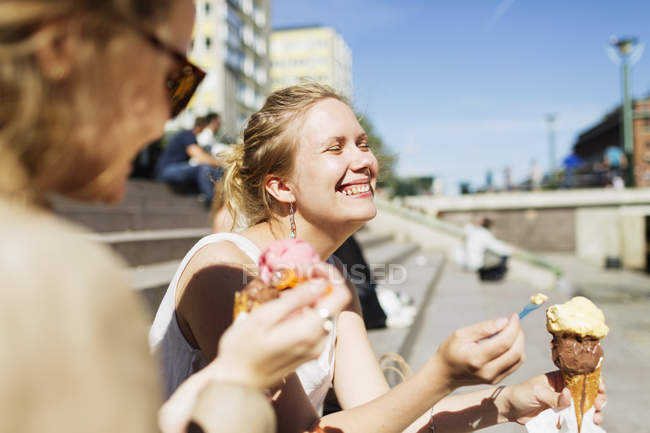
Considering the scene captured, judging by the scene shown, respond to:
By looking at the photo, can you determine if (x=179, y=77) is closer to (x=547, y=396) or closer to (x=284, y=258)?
(x=284, y=258)

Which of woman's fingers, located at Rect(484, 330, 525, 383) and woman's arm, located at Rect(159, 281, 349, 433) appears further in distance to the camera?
woman's fingers, located at Rect(484, 330, 525, 383)

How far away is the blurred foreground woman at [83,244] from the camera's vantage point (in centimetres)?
55

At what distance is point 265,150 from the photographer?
187cm

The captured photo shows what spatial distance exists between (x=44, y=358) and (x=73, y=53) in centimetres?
36

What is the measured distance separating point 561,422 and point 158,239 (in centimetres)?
432

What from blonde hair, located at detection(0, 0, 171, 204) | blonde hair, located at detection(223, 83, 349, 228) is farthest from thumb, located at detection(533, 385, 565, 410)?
blonde hair, located at detection(0, 0, 171, 204)

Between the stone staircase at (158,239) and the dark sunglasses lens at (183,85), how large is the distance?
1446 mm

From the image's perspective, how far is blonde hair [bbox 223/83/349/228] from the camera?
1.83 metres

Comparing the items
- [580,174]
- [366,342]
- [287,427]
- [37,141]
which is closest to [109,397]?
[37,141]

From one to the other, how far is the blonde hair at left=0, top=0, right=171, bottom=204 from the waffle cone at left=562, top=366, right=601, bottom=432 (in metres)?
1.29

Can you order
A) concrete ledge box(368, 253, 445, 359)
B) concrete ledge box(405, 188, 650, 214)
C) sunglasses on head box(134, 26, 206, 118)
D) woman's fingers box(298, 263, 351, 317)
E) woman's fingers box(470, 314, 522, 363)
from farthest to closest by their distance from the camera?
concrete ledge box(405, 188, 650, 214)
concrete ledge box(368, 253, 445, 359)
woman's fingers box(470, 314, 522, 363)
woman's fingers box(298, 263, 351, 317)
sunglasses on head box(134, 26, 206, 118)

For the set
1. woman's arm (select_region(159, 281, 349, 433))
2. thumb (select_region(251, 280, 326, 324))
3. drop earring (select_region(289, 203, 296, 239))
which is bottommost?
woman's arm (select_region(159, 281, 349, 433))

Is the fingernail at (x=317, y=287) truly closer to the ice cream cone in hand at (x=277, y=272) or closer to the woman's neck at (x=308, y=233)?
the ice cream cone in hand at (x=277, y=272)

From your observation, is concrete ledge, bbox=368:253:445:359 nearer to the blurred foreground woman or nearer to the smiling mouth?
the smiling mouth
